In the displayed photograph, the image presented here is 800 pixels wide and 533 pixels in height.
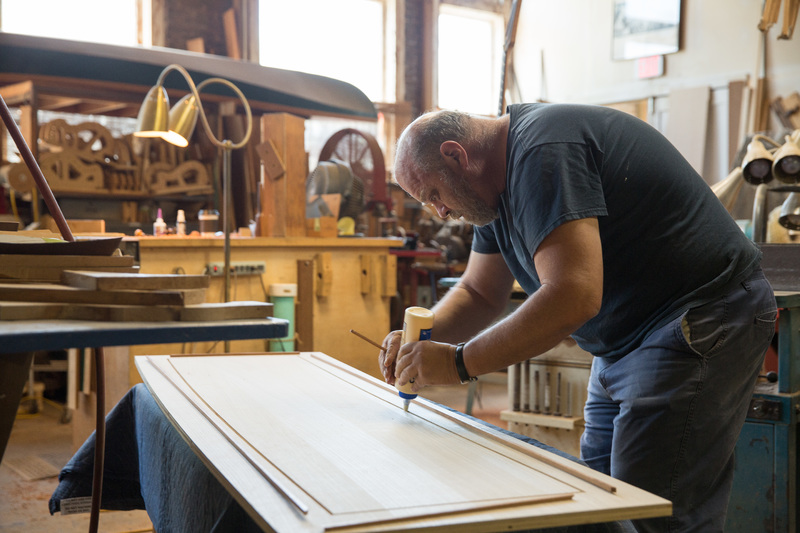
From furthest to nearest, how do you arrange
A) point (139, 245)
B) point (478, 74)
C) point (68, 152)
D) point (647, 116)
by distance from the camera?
point (478, 74)
point (647, 116)
point (68, 152)
point (139, 245)

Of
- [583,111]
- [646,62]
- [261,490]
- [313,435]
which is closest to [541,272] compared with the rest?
[583,111]

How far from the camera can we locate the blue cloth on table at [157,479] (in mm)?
1251

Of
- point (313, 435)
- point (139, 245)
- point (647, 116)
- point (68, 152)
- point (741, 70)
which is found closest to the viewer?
point (313, 435)

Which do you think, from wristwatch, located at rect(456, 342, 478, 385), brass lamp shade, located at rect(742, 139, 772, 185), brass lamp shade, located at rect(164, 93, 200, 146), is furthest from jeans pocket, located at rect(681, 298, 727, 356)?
brass lamp shade, located at rect(164, 93, 200, 146)

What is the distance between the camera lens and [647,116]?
8.43m

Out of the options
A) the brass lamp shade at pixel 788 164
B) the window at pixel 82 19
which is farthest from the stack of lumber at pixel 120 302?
the window at pixel 82 19

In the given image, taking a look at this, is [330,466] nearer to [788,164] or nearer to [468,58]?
[788,164]

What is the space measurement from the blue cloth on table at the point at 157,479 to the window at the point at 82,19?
5.20 metres

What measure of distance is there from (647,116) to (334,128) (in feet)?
11.7

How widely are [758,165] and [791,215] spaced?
474 mm

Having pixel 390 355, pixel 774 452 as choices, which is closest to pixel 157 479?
pixel 390 355

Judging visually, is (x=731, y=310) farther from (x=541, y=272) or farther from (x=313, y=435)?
(x=313, y=435)

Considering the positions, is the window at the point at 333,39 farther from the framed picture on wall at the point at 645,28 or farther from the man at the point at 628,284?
the man at the point at 628,284

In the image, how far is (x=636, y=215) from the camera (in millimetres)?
1579
